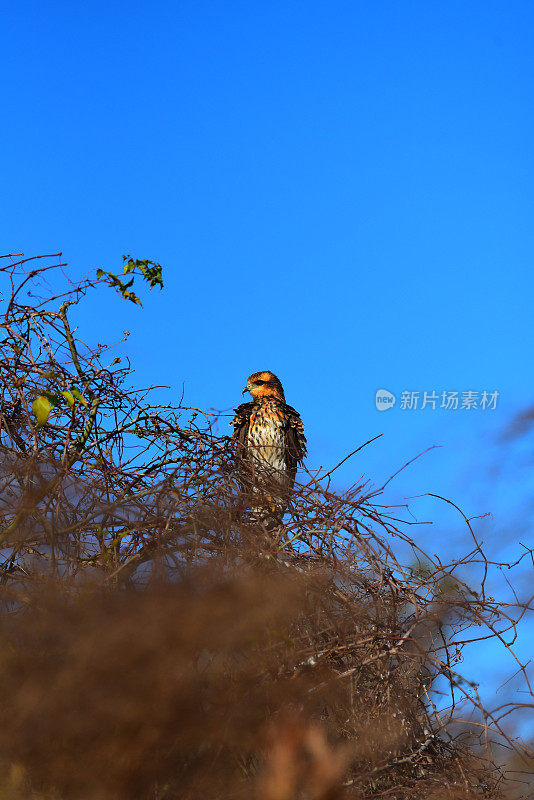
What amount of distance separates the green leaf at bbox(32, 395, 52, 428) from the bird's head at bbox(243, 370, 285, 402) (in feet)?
12.1

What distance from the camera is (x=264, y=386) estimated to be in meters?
7.52

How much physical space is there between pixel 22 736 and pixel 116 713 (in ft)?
1.11

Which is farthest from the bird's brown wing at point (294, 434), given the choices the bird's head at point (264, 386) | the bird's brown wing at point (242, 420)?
the bird's brown wing at point (242, 420)

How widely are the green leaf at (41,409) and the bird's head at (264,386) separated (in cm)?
368

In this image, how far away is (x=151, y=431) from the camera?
4.69 m

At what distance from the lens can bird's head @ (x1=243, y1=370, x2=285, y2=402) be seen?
747 cm

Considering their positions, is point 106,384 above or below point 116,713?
above

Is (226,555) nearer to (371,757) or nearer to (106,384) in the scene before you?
(371,757)

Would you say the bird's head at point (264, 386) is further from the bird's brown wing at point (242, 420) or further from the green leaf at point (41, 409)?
the green leaf at point (41, 409)

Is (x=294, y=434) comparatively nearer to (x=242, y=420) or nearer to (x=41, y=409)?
(x=242, y=420)

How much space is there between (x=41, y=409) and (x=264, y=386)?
379 centimetres

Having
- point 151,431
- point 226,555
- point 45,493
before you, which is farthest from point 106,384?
point 226,555

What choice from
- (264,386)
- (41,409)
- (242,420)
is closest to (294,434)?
(242,420)

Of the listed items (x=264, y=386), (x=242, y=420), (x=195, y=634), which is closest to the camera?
(x=195, y=634)
